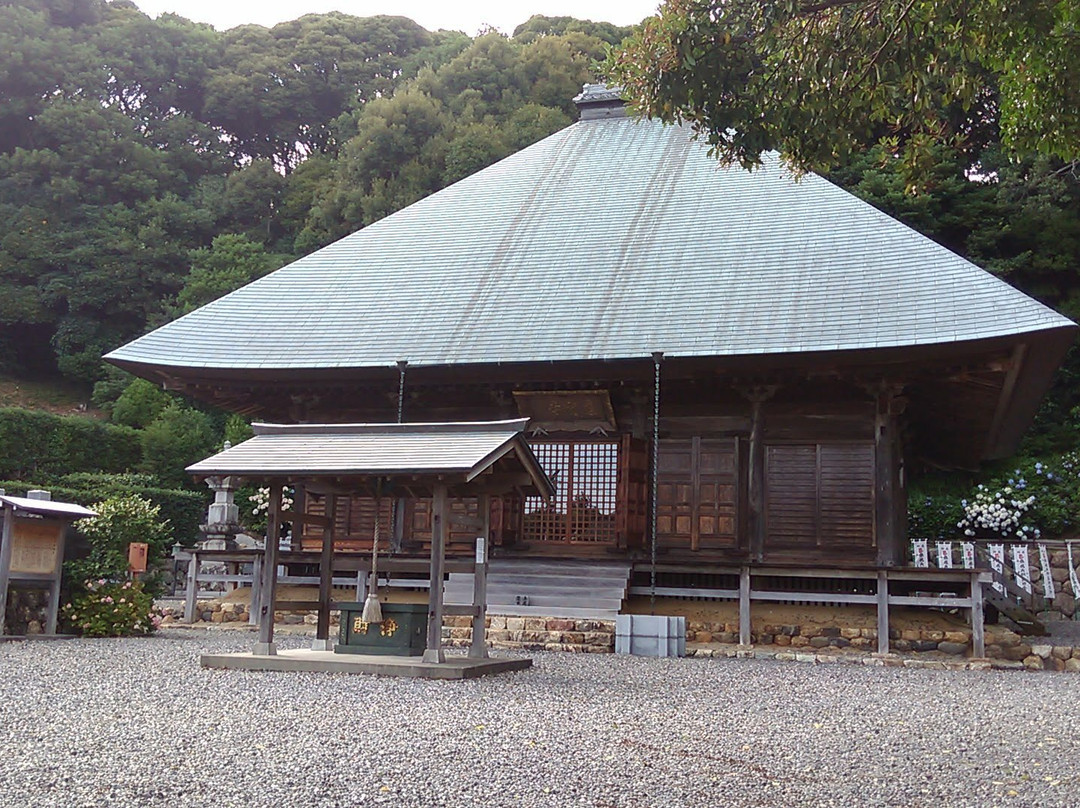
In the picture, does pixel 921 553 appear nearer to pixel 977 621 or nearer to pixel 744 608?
pixel 977 621

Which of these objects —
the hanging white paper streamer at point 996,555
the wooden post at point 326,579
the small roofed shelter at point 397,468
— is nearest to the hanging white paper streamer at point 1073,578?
the hanging white paper streamer at point 996,555

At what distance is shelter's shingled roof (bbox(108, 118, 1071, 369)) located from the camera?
40.3 ft

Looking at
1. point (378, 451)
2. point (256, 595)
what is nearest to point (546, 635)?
point (378, 451)

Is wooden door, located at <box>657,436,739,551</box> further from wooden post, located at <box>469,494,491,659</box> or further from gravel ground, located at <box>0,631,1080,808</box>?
wooden post, located at <box>469,494,491,659</box>

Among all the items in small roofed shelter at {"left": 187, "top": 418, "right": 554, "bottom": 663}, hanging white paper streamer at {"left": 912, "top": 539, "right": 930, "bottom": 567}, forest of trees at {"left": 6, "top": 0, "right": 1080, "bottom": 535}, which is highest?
forest of trees at {"left": 6, "top": 0, "right": 1080, "bottom": 535}

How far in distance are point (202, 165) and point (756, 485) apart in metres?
31.2

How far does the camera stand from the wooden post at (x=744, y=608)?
11.5 metres

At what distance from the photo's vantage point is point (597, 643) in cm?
1098

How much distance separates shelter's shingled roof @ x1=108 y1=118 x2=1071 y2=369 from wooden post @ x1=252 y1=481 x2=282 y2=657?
4.84 metres

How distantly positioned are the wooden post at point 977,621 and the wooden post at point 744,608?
237 centimetres

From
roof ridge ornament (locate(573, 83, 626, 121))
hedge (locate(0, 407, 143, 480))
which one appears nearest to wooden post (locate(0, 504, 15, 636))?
roof ridge ornament (locate(573, 83, 626, 121))

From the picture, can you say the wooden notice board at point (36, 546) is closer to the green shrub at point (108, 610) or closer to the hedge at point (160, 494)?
the green shrub at point (108, 610)

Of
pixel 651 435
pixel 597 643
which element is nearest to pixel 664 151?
pixel 651 435

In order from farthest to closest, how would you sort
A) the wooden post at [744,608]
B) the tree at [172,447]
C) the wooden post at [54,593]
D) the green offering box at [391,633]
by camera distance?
the tree at [172,447] → the wooden post at [744,608] → the wooden post at [54,593] → the green offering box at [391,633]
